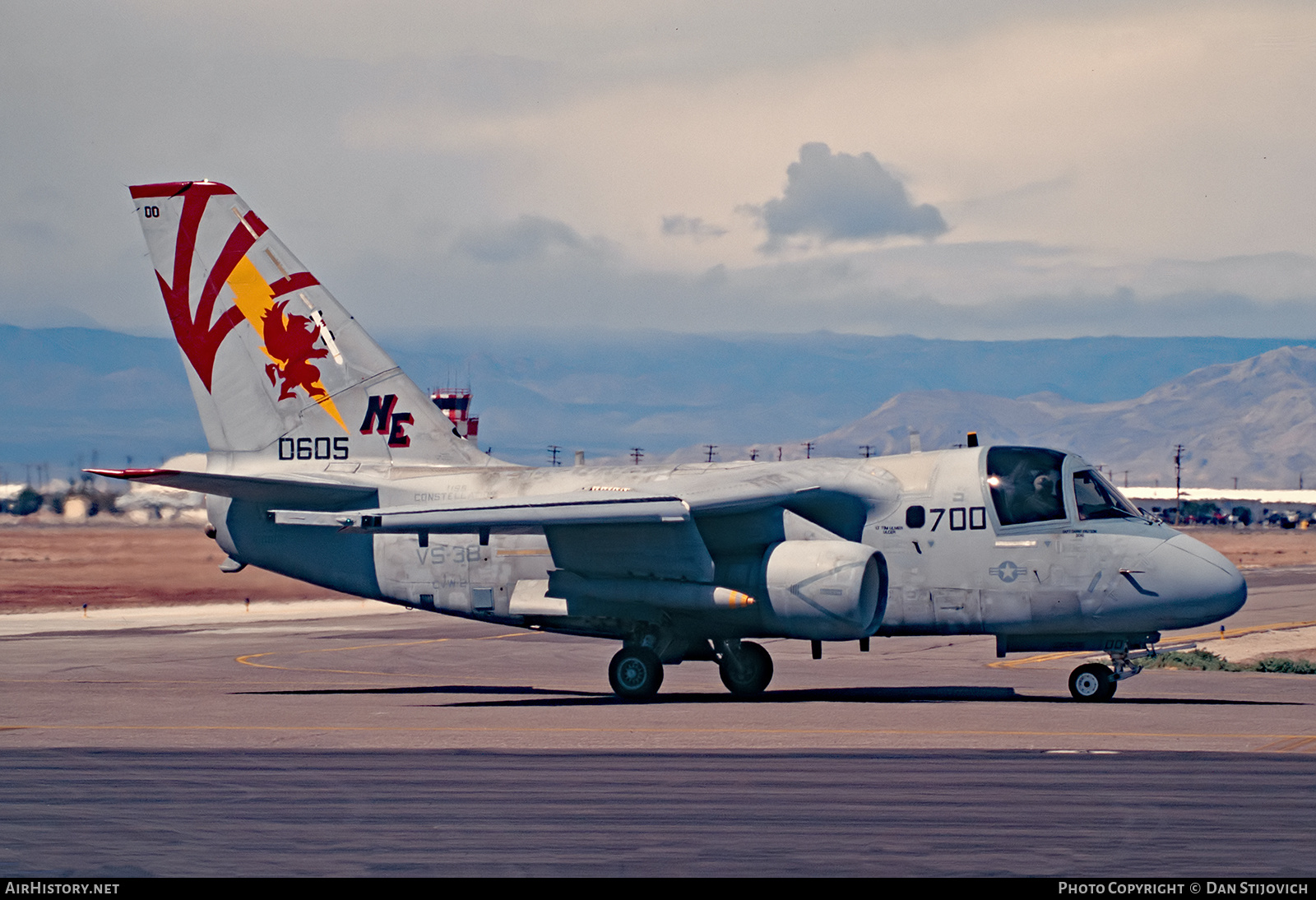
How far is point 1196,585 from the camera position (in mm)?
21109

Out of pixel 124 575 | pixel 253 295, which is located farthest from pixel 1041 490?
pixel 124 575

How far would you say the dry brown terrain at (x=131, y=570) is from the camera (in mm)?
56531

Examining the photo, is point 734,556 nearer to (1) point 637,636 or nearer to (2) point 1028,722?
(1) point 637,636

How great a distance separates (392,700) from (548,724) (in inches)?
180

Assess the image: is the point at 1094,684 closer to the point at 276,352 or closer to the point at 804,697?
the point at 804,697

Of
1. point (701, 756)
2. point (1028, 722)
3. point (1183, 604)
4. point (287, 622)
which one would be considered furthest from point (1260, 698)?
point (287, 622)

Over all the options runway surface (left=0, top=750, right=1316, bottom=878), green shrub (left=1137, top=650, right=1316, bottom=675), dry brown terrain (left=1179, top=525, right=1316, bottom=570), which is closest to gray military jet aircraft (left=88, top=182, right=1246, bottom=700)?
runway surface (left=0, top=750, right=1316, bottom=878)

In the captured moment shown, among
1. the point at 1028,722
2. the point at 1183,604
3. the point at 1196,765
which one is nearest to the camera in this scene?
the point at 1196,765

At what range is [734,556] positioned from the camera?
23250 mm

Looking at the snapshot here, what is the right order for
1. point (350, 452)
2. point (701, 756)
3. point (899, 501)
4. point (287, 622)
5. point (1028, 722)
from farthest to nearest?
point (287, 622), point (350, 452), point (899, 501), point (1028, 722), point (701, 756)

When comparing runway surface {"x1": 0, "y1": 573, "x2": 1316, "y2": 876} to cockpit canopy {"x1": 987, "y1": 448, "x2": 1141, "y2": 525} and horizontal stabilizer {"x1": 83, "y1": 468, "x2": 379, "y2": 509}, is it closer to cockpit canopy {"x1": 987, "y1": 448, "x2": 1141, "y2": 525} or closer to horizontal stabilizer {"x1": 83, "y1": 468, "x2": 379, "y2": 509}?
cockpit canopy {"x1": 987, "y1": 448, "x2": 1141, "y2": 525}

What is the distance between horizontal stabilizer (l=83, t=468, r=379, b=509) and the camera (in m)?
22.8

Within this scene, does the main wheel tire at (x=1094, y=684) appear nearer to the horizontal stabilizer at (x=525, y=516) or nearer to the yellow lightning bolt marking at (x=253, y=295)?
the horizontal stabilizer at (x=525, y=516)

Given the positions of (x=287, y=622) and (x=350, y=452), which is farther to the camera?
(x=287, y=622)
